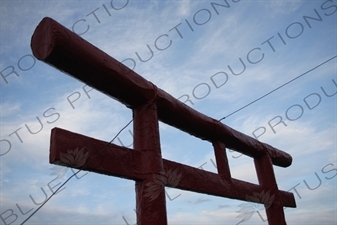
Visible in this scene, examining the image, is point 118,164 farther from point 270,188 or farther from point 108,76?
point 270,188

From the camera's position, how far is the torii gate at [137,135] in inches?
61.7

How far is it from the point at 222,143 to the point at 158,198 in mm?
1243

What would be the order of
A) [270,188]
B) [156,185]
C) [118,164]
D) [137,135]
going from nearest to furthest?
1. [118,164]
2. [156,185]
3. [137,135]
4. [270,188]

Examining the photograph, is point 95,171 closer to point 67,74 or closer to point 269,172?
point 67,74

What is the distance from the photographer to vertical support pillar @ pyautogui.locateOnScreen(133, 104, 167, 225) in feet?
5.86

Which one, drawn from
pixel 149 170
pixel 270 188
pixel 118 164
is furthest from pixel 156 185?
pixel 270 188

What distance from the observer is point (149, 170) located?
186 cm

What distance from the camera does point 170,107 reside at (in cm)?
227

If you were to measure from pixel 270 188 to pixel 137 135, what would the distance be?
2.02 m

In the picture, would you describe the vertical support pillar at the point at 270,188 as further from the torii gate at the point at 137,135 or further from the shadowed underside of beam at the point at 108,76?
the shadowed underside of beam at the point at 108,76

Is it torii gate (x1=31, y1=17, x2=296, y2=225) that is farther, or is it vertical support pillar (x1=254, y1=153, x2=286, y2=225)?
vertical support pillar (x1=254, y1=153, x2=286, y2=225)

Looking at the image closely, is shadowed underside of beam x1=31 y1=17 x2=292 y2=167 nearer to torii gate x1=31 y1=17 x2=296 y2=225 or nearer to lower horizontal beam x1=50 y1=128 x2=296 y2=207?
torii gate x1=31 y1=17 x2=296 y2=225

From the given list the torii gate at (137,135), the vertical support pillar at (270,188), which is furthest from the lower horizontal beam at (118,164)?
the vertical support pillar at (270,188)

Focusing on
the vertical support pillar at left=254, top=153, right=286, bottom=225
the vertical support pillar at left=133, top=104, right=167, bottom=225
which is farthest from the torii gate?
the vertical support pillar at left=254, top=153, right=286, bottom=225
